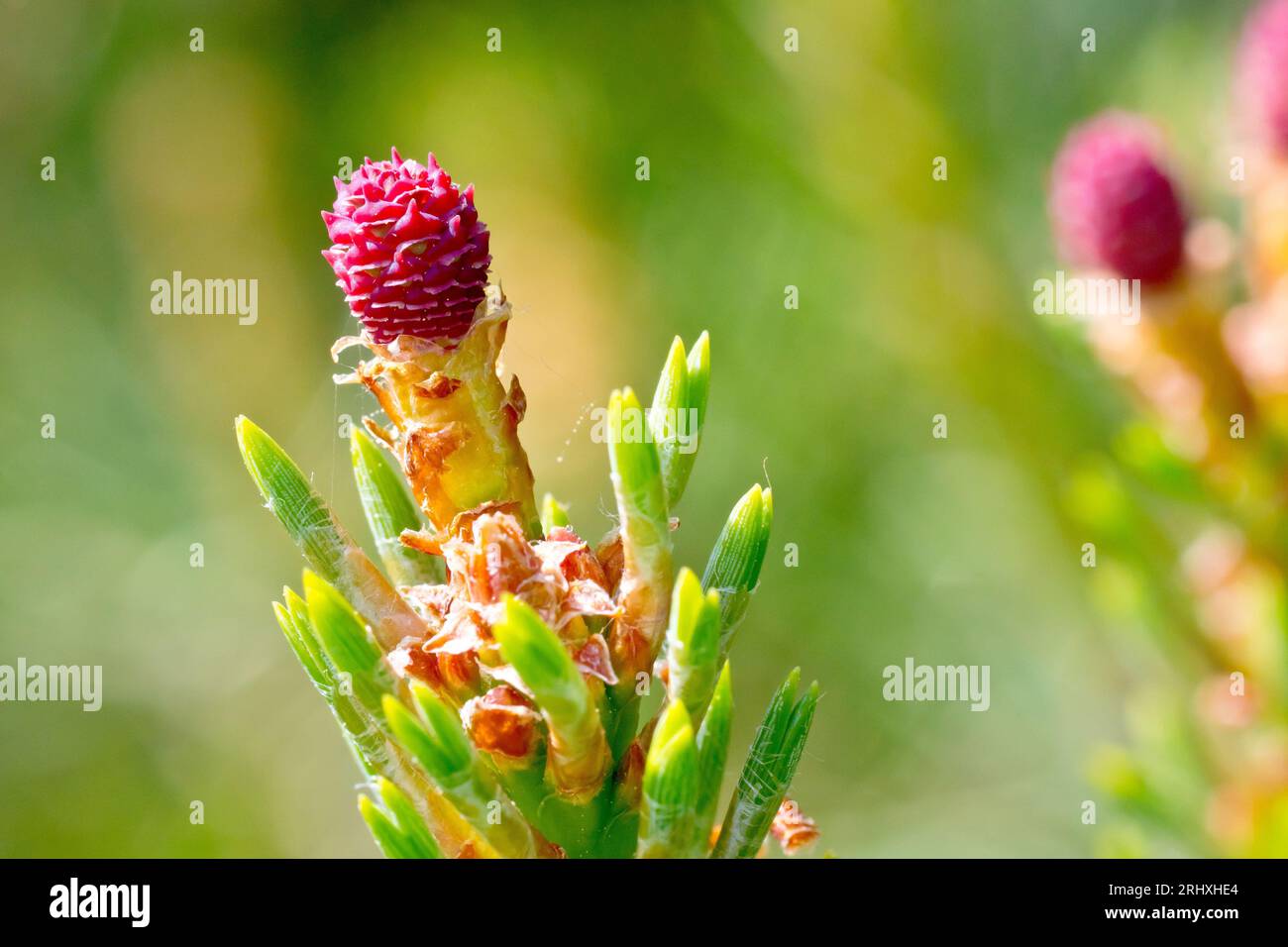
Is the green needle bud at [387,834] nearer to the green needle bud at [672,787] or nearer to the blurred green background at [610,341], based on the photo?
the green needle bud at [672,787]

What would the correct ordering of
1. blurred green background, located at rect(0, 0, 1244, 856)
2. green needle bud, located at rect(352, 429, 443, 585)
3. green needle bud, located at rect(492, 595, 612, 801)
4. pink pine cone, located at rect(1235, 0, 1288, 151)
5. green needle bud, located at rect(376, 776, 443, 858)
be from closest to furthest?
1. green needle bud, located at rect(492, 595, 612, 801)
2. green needle bud, located at rect(376, 776, 443, 858)
3. green needle bud, located at rect(352, 429, 443, 585)
4. pink pine cone, located at rect(1235, 0, 1288, 151)
5. blurred green background, located at rect(0, 0, 1244, 856)

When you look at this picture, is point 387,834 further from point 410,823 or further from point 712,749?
point 712,749

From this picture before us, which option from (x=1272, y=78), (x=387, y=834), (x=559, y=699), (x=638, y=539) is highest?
(x=1272, y=78)

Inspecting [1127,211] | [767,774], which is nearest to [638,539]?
[767,774]

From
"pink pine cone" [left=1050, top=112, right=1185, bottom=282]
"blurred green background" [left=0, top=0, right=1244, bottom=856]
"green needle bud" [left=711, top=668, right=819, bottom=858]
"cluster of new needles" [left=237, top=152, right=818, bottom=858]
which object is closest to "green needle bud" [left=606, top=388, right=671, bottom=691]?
"cluster of new needles" [left=237, top=152, right=818, bottom=858]

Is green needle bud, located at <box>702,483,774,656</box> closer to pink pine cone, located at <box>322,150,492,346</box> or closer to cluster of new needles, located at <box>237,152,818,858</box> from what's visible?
cluster of new needles, located at <box>237,152,818,858</box>

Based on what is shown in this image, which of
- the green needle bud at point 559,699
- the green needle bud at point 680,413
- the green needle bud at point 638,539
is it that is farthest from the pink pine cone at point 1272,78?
the green needle bud at point 559,699
